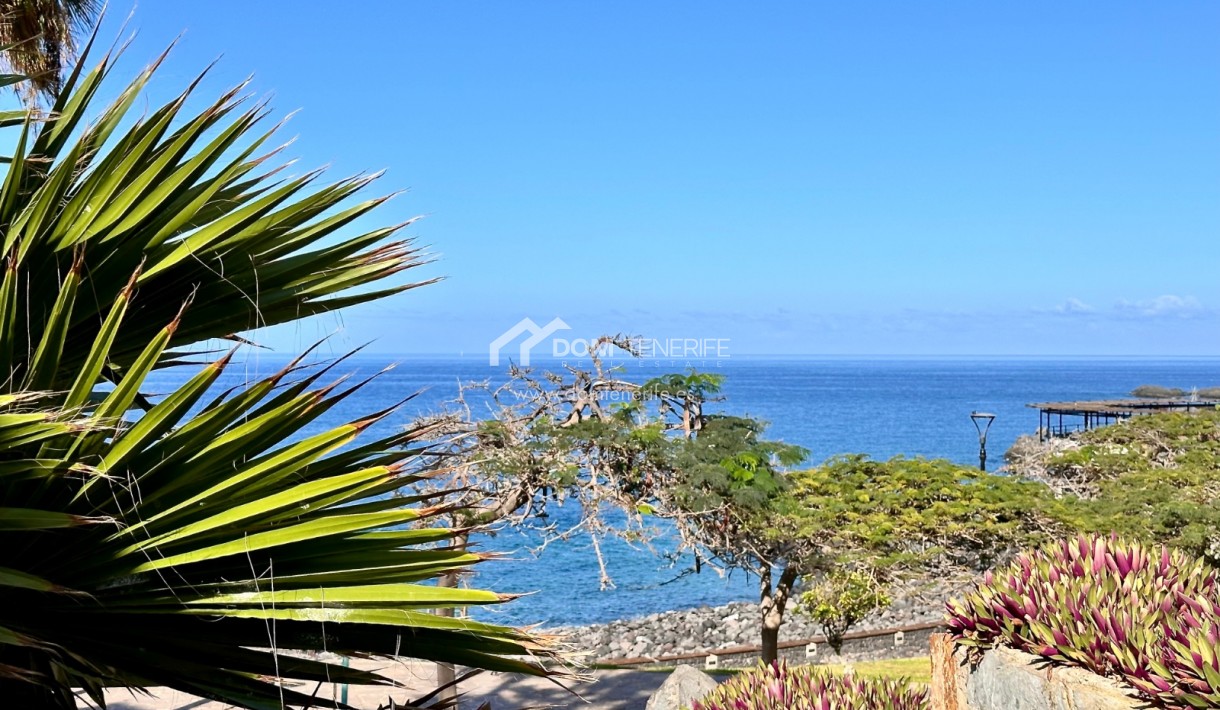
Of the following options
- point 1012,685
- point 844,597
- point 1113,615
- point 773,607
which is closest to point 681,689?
point 773,607

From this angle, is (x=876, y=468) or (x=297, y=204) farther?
(x=876, y=468)

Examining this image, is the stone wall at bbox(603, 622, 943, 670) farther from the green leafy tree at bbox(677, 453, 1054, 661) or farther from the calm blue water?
the green leafy tree at bbox(677, 453, 1054, 661)

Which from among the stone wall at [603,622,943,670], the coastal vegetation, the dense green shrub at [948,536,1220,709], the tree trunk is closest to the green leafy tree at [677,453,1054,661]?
the tree trunk

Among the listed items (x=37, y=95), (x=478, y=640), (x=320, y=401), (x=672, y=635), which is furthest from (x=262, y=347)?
(x=672, y=635)

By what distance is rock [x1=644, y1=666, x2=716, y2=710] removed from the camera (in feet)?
30.4

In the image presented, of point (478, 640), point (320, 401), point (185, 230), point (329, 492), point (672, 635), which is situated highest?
point (185, 230)

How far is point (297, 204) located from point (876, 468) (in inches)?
483

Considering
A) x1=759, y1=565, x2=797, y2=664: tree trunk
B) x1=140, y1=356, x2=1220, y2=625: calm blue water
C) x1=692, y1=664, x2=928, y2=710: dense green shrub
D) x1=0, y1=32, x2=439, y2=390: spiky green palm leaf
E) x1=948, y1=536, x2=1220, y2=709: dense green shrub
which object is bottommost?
x1=140, y1=356, x2=1220, y2=625: calm blue water

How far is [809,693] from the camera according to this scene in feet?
15.4

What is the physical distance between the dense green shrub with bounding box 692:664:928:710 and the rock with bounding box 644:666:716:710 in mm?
4275

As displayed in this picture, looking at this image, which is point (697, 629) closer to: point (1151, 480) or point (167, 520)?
point (1151, 480)

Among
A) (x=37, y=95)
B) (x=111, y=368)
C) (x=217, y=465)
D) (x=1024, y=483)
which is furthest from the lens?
(x=1024, y=483)

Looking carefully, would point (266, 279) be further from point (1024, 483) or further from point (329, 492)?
point (1024, 483)

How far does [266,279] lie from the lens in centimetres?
248
